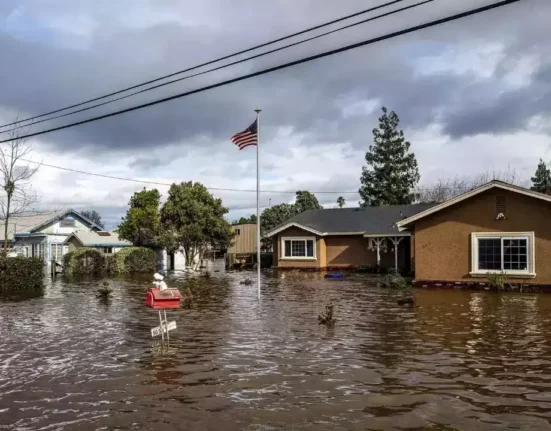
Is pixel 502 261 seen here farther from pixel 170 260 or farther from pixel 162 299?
pixel 170 260

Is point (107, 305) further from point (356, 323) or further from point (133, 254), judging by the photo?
point (133, 254)

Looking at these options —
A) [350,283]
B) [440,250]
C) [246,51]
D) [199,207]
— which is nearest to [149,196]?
[199,207]

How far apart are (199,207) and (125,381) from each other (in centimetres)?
3190

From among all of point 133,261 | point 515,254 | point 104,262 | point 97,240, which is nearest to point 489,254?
point 515,254

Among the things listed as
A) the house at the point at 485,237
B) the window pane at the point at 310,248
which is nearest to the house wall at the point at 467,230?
the house at the point at 485,237

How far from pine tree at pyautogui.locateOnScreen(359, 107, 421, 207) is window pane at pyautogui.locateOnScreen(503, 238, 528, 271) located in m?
40.3

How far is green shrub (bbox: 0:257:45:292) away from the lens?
80.9 feet

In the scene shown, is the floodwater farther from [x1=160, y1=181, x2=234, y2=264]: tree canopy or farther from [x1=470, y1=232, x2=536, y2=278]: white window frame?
[x1=160, y1=181, x2=234, y2=264]: tree canopy

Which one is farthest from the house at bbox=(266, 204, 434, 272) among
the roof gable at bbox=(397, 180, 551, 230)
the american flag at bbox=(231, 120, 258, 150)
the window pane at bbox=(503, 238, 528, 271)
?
the american flag at bbox=(231, 120, 258, 150)

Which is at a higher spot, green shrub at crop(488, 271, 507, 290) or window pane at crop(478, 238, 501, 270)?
window pane at crop(478, 238, 501, 270)

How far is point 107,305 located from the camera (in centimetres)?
1934

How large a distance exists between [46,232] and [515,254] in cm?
3814

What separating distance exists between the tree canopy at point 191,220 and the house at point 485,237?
1873cm

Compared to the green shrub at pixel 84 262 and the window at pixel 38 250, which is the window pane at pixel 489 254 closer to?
the green shrub at pixel 84 262
